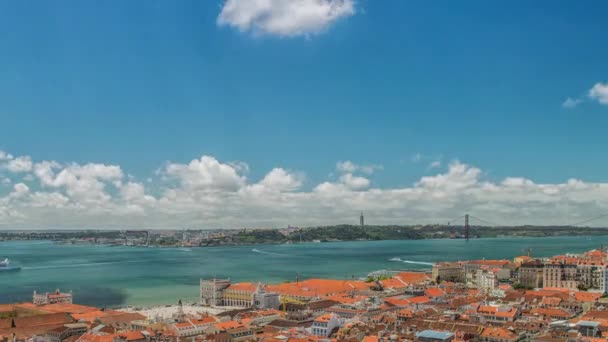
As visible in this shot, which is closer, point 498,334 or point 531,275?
point 498,334

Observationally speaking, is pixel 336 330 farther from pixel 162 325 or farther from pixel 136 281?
pixel 136 281

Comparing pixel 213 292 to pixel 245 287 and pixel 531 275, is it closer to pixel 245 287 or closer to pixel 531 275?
pixel 245 287

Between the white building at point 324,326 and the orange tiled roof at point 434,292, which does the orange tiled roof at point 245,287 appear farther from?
the white building at point 324,326

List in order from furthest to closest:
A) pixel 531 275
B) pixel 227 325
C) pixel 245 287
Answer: pixel 531 275 < pixel 245 287 < pixel 227 325

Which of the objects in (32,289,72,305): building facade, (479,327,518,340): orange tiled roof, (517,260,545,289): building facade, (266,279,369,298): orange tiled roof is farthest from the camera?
(517,260,545,289): building facade

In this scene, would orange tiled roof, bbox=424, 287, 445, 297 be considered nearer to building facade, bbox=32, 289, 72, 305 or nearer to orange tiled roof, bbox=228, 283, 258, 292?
orange tiled roof, bbox=228, 283, 258, 292

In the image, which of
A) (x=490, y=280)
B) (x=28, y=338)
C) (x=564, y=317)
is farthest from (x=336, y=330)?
(x=490, y=280)

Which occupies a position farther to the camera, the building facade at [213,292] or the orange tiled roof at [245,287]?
the building facade at [213,292]

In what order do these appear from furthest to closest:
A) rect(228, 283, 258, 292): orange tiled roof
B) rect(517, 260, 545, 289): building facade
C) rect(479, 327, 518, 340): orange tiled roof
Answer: rect(517, 260, 545, 289): building facade, rect(228, 283, 258, 292): orange tiled roof, rect(479, 327, 518, 340): orange tiled roof

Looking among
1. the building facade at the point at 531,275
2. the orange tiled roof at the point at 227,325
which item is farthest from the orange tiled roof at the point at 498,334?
the building facade at the point at 531,275

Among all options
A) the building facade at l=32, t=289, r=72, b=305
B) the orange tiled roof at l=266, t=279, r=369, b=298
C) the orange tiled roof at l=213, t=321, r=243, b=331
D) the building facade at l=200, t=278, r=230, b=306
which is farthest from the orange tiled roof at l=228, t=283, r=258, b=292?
the orange tiled roof at l=213, t=321, r=243, b=331

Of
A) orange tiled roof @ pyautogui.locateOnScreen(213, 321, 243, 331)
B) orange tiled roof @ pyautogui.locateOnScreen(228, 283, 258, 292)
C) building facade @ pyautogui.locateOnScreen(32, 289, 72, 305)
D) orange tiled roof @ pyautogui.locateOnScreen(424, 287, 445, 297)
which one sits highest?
orange tiled roof @ pyautogui.locateOnScreen(424, 287, 445, 297)

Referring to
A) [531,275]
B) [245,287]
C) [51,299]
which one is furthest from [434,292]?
[51,299]
